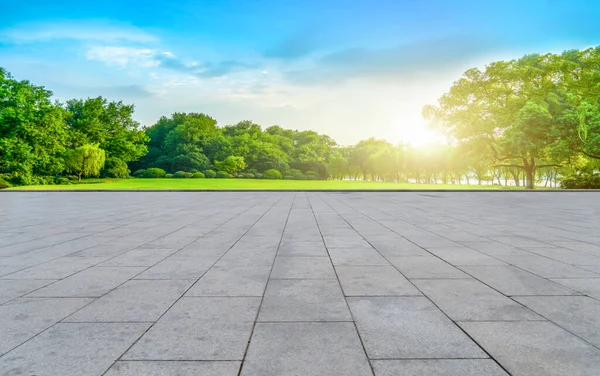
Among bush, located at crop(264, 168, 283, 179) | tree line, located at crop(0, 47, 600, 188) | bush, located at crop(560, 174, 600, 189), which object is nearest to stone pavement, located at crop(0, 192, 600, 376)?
tree line, located at crop(0, 47, 600, 188)

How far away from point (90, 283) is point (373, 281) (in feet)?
11.1

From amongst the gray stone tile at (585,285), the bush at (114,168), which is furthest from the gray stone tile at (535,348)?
the bush at (114,168)

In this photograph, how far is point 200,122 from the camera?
68.4 metres

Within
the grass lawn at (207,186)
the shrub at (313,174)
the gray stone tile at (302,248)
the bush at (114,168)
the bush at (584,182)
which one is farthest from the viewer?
the shrub at (313,174)

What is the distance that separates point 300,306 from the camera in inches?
137

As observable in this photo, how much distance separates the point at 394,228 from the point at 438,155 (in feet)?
199

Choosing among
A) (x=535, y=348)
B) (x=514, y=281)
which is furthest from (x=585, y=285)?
(x=535, y=348)

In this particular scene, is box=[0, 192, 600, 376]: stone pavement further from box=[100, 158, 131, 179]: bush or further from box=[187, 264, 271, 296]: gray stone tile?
box=[100, 158, 131, 179]: bush

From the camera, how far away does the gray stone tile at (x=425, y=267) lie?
4625 millimetres

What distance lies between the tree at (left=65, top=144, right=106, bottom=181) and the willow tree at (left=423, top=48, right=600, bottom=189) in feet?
130

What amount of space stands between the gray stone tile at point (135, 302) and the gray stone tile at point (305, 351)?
44.5 inches

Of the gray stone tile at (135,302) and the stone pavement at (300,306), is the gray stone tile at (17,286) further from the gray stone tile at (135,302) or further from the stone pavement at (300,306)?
the gray stone tile at (135,302)

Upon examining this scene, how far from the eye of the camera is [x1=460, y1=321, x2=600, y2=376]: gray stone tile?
2.35 m

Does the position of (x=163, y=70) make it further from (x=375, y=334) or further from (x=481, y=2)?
(x=375, y=334)
